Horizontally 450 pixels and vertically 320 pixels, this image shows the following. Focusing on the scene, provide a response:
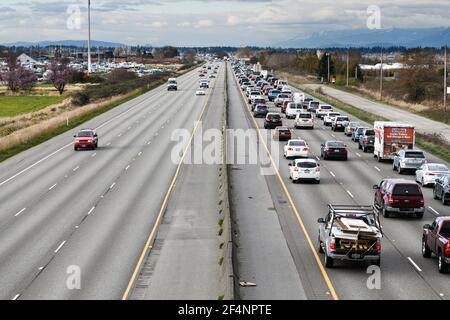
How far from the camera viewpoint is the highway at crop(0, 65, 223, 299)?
80.9 ft

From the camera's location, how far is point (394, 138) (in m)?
51.1

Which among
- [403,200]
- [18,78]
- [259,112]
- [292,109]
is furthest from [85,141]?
[18,78]

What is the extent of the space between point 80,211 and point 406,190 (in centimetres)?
1324

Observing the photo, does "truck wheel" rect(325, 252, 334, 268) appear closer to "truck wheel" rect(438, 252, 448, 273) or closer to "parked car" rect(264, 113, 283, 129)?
"truck wheel" rect(438, 252, 448, 273)

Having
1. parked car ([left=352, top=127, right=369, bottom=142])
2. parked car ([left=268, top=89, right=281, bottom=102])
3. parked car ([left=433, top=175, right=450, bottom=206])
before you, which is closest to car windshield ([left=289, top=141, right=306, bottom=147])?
parked car ([left=352, top=127, right=369, bottom=142])

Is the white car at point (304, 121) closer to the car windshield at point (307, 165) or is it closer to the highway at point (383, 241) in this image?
the highway at point (383, 241)

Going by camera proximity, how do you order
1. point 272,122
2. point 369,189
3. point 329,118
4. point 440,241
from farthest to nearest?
1. point 329,118
2. point 272,122
3. point 369,189
4. point 440,241

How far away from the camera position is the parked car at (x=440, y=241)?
24484mm

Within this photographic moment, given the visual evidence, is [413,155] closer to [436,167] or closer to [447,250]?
[436,167]

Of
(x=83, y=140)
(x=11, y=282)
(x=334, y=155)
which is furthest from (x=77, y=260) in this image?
(x=83, y=140)

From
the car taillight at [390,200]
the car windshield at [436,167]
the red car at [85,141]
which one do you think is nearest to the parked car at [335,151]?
the car windshield at [436,167]

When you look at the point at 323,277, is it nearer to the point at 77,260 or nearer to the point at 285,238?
the point at 285,238

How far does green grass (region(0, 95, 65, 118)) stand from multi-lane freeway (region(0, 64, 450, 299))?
2071 inches

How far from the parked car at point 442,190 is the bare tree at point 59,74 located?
128287 mm
